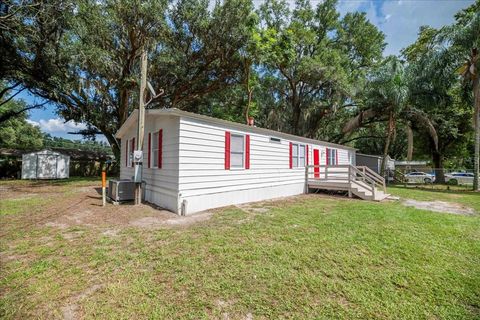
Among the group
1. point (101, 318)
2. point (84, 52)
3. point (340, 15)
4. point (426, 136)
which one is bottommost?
point (101, 318)

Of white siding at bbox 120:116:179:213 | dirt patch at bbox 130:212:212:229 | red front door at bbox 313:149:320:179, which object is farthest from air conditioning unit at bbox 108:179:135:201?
red front door at bbox 313:149:320:179

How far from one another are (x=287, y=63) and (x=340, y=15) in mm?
9044

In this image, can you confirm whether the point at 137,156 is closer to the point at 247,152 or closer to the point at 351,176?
the point at 247,152

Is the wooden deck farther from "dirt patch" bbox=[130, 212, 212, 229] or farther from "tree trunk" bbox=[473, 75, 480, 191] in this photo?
"tree trunk" bbox=[473, 75, 480, 191]

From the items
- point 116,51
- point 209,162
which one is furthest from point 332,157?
point 116,51

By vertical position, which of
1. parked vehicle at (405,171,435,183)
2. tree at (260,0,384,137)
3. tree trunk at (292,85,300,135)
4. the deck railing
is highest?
tree at (260,0,384,137)

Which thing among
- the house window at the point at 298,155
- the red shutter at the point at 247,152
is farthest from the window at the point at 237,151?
the house window at the point at 298,155

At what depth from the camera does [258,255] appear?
3.55 meters

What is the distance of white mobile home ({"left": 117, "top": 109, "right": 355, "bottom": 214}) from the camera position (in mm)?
6215

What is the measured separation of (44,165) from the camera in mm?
16859

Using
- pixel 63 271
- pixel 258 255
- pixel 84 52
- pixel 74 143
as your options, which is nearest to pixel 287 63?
pixel 84 52

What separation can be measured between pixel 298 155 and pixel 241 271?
8.34 meters

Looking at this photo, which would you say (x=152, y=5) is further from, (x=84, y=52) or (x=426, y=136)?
(x=426, y=136)

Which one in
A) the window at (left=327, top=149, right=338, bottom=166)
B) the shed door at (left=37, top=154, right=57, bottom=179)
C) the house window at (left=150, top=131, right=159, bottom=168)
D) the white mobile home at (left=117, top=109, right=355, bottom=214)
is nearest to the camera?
the white mobile home at (left=117, top=109, right=355, bottom=214)
